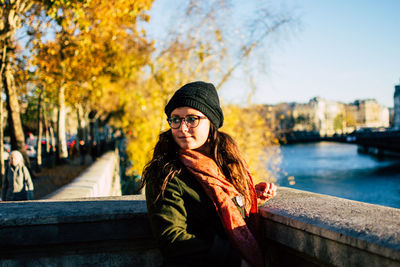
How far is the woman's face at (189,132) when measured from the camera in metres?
1.91

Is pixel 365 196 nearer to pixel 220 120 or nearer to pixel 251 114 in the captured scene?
pixel 251 114

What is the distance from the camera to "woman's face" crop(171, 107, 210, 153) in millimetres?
1906

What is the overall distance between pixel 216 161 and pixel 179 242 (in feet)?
1.73

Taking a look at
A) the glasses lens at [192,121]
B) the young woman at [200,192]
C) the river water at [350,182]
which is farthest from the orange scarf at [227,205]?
the river water at [350,182]

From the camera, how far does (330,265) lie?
169cm

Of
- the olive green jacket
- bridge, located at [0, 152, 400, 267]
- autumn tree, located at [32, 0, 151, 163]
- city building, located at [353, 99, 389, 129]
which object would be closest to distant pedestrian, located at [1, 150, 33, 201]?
autumn tree, located at [32, 0, 151, 163]

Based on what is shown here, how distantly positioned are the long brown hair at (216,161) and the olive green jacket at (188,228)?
81 mm

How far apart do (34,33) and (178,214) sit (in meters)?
10.5

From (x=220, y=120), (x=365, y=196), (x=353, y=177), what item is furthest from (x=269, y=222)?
(x=353, y=177)

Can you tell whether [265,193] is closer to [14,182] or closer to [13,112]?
[14,182]

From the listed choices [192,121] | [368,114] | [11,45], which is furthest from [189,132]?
[368,114]

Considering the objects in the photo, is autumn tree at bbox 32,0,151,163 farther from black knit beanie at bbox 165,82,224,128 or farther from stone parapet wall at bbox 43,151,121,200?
black knit beanie at bbox 165,82,224,128

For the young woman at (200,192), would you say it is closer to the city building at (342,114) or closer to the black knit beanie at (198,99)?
the black knit beanie at (198,99)

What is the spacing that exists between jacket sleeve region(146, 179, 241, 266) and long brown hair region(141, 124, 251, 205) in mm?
167
